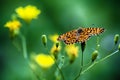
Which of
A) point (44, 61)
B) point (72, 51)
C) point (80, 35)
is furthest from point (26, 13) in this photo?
point (80, 35)

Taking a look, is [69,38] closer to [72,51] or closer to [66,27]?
[72,51]

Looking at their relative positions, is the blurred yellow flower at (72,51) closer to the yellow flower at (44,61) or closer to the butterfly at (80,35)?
the yellow flower at (44,61)

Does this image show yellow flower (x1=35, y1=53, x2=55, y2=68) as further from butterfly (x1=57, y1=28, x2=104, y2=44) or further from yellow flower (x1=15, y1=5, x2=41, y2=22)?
butterfly (x1=57, y1=28, x2=104, y2=44)

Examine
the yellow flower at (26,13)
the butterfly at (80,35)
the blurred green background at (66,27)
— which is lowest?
the blurred green background at (66,27)

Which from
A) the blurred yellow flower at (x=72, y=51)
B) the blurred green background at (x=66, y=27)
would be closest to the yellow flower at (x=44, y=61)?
the blurred yellow flower at (x=72, y=51)

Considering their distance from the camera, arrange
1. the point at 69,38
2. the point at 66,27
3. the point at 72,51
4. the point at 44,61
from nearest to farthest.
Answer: the point at 69,38
the point at 72,51
the point at 44,61
the point at 66,27

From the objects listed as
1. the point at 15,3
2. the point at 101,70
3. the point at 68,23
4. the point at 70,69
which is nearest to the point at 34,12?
the point at 70,69

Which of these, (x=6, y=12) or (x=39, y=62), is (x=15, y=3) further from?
(x=39, y=62)

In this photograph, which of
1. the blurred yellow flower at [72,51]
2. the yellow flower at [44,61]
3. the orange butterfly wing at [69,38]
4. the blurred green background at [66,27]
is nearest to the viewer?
the orange butterfly wing at [69,38]
